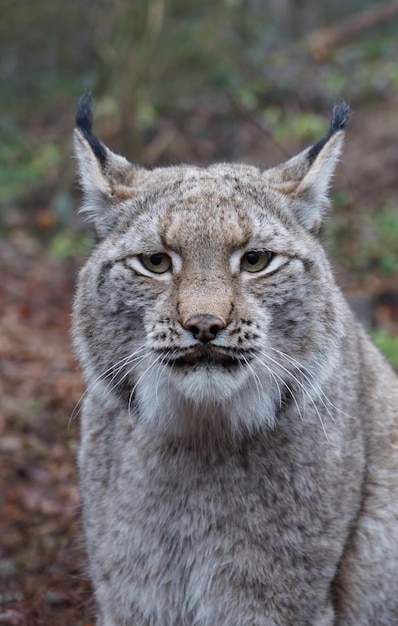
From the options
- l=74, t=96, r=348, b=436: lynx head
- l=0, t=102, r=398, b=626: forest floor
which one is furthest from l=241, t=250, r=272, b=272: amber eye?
l=0, t=102, r=398, b=626: forest floor

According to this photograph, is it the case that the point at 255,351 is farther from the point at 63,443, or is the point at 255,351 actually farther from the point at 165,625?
the point at 63,443

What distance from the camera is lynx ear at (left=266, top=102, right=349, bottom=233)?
4.52m

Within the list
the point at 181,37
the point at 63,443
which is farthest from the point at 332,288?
the point at 181,37

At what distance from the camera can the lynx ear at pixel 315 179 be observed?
452 cm

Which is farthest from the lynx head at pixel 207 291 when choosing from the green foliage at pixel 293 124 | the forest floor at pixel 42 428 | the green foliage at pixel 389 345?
the green foliage at pixel 293 124

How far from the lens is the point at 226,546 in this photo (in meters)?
4.45

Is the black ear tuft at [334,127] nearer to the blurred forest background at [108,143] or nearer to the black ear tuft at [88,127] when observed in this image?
the black ear tuft at [88,127]

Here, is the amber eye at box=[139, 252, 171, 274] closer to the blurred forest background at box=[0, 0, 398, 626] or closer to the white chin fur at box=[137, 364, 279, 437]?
the white chin fur at box=[137, 364, 279, 437]

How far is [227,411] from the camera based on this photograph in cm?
422

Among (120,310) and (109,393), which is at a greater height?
(120,310)

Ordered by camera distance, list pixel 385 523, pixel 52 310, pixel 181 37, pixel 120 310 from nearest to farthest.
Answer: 1. pixel 120 310
2. pixel 385 523
3. pixel 52 310
4. pixel 181 37

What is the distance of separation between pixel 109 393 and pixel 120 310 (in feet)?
1.66

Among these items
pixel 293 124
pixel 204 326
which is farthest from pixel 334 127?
pixel 293 124

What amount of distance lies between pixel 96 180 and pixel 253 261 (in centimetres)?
94
